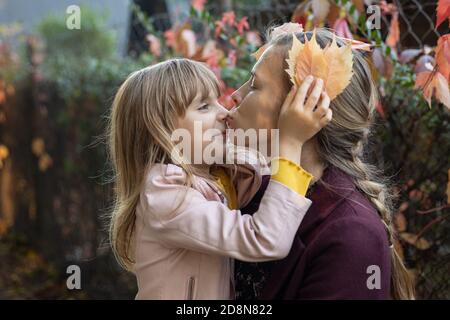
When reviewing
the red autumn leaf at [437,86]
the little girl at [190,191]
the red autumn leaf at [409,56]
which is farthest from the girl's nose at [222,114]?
the red autumn leaf at [409,56]

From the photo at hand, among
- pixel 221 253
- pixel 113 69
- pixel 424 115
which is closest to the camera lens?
pixel 221 253

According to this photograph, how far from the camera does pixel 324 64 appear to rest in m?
1.76

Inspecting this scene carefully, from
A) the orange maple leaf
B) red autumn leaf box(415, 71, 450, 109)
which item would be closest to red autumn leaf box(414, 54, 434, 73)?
red autumn leaf box(415, 71, 450, 109)

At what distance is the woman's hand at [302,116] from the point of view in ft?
5.71

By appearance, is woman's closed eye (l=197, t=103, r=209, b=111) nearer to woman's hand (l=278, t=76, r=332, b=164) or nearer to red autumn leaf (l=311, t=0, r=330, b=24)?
woman's hand (l=278, t=76, r=332, b=164)

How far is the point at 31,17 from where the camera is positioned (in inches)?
778

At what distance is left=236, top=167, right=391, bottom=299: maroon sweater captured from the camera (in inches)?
66.3

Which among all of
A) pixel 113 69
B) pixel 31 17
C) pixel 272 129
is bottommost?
pixel 31 17

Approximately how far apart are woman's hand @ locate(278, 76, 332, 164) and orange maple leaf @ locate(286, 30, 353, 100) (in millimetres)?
28

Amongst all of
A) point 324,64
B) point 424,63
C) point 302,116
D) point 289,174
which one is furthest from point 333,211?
point 424,63

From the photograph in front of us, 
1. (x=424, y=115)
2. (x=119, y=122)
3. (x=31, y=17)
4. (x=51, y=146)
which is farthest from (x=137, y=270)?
(x=31, y=17)

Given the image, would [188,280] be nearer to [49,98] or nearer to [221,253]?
[221,253]

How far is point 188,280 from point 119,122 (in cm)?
57

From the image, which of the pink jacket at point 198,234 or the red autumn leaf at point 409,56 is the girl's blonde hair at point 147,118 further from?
the red autumn leaf at point 409,56
